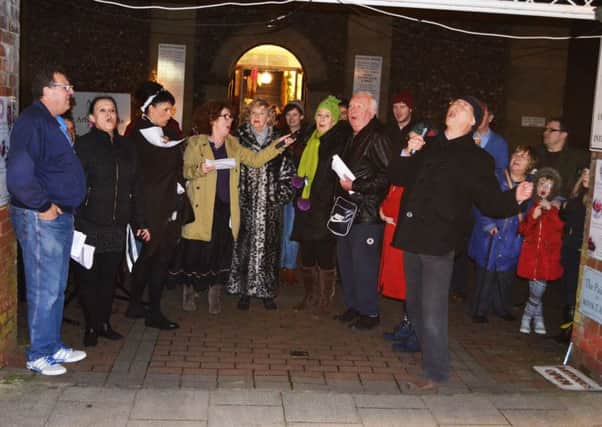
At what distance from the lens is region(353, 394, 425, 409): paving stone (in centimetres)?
459

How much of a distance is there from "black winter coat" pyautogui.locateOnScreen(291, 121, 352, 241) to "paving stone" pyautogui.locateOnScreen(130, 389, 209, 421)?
2.21 metres

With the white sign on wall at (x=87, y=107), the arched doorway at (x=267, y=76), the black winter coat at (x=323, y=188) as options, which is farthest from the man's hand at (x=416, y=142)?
the arched doorway at (x=267, y=76)

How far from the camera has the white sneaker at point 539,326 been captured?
6551mm

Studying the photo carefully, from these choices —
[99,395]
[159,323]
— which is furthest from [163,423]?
[159,323]

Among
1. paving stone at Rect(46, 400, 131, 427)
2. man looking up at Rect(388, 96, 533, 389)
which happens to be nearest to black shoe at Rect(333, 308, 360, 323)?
man looking up at Rect(388, 96, 533, 389)

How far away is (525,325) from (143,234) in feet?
11.1

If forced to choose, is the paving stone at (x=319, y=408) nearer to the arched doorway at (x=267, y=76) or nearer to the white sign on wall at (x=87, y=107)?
the white sign on wall at (x=87, y=107)

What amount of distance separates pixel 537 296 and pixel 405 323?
135 centimetres

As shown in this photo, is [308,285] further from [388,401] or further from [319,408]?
[319,408]

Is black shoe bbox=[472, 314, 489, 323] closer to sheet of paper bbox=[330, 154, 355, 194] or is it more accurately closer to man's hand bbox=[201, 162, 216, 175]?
sheet of paper bbox=[330, 154, 355, 194]

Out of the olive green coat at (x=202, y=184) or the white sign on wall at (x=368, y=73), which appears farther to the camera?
the white sign on wall at (x=368, y=73)

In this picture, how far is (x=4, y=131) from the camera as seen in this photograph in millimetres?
4852

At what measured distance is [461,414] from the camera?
450 cm

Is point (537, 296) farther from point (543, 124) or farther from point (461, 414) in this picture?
point (543, 124)
